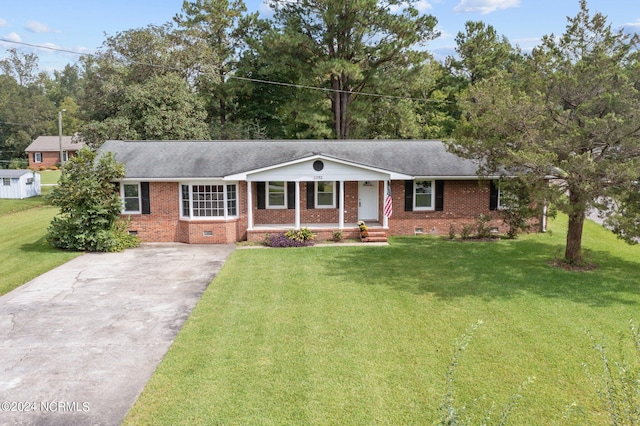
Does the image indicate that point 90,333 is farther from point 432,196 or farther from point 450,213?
point 450,213

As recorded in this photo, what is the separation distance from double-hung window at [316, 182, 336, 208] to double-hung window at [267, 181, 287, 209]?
4.89 feet

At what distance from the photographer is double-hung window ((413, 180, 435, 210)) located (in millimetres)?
20156

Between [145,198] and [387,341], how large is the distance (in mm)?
13474

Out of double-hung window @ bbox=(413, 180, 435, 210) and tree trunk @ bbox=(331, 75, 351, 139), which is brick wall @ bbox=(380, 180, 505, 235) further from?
tree trunk @ bbox=(331, 75, 351, 139)

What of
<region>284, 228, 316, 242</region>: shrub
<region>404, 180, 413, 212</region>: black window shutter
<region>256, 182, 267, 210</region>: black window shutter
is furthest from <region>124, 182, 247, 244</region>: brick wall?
<region>404, 180, 413, 212</region>: black window shutter

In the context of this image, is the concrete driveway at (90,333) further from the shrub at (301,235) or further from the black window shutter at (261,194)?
the black window shutter at (261,194)

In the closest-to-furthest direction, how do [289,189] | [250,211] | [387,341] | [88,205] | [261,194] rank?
[387,341] < [88,205] < [250,211] < [289,189] < [261,194]

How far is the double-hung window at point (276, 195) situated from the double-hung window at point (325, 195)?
58.7 inches

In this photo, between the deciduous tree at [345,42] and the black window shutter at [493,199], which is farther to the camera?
the deciduous tree at [345,42]

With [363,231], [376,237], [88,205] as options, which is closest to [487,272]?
[376,237]

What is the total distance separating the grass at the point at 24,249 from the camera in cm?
1387

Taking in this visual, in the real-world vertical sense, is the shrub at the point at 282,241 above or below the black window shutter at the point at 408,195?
below

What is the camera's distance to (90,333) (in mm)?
9344

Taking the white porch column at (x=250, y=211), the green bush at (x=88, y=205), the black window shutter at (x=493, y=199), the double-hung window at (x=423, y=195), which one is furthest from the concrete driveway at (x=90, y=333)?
the black window shutter at (x=493, y=199)
